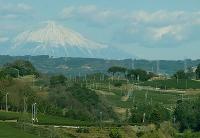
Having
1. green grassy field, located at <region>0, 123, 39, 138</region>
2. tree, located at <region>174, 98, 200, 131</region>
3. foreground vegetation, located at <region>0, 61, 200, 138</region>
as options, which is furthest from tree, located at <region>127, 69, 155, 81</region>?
green grassy field, located at <region>0, 123, 39, 138</region>

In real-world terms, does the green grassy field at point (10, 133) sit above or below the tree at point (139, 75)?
below

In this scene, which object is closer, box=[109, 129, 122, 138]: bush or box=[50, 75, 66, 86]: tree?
box=[109, 129, 122, 138]: bush

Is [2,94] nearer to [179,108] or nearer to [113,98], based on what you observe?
[179,108]

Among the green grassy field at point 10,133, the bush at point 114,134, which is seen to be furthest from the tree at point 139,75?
the green grassy field at point 10,133

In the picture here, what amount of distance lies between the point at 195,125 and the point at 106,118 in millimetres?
14258

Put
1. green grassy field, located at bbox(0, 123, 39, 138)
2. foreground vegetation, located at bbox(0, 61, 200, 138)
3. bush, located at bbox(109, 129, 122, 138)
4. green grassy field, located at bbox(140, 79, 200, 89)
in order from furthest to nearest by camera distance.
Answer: green grassy field, located at bbox(140, 79, 200, 89)
foreground vegetation, located at bbox(0, 61, 200, 138)
bush, located at bbox(109, 129, 122, 138)
green grassy field, located at bbox(0, 123, 39, 138)

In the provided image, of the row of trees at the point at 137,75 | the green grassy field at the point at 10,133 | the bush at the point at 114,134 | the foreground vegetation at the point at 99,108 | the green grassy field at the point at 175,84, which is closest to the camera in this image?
the green grassy field at the point at 10,133

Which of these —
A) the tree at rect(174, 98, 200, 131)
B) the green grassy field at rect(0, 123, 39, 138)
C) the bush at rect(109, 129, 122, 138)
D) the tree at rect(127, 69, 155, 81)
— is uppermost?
the tree at rect(127, 69, 155, 81)

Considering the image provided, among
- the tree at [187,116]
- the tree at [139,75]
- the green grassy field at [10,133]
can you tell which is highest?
the tree at [139,75]

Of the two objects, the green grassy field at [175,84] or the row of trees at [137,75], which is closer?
the green grassy field at [175,84]

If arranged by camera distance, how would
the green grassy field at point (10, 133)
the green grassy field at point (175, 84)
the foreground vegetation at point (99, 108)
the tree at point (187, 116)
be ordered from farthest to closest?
the green grassy field at point (175, 84) < the tree at point (187, 116) < the foreground vegetation at point (99, 108) < the green grassy field at point (10, 133)

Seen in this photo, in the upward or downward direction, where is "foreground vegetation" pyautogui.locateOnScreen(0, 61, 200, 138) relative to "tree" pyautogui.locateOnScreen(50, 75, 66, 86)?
downward

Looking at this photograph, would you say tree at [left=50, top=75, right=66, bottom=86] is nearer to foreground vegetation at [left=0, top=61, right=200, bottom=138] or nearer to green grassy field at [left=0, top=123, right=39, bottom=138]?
foreground vegetation at [left=0, top=61, right=200, bottom=138]

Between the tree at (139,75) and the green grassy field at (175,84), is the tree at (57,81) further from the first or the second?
the tree at (139,75)
